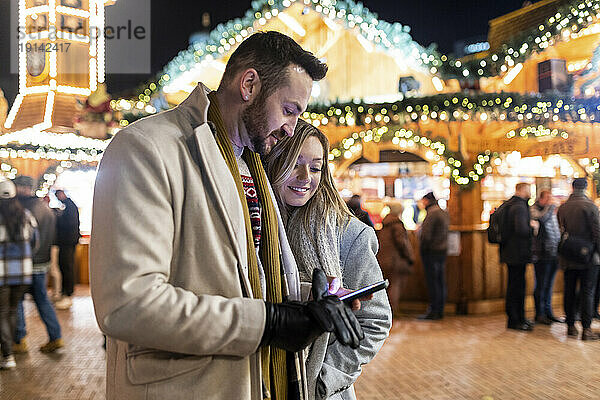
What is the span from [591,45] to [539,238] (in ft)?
14.8

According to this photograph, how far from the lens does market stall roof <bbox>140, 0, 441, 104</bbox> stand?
30.2ft

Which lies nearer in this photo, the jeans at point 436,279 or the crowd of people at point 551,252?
the crowd of people at point 551,252

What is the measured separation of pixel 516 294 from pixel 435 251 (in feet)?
3.82

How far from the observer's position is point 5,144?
12242mm

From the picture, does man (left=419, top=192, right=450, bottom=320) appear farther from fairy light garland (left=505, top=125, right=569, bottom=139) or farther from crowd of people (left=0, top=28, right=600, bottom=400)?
crowd of people (left=0, top=28, right=600, bottom=400)

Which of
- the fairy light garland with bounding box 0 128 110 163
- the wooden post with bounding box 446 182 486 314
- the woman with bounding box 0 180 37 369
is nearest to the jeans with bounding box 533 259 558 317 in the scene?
the wooden post with bounding box 446 182 486 314

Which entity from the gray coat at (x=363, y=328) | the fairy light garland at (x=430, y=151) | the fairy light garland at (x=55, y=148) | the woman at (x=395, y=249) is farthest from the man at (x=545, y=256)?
the fairy light garland at (x=55, y=148)

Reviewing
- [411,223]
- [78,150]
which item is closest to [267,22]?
[411,223]

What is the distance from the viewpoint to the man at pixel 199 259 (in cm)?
122

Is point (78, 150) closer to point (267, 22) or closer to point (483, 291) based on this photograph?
point (267, 22)

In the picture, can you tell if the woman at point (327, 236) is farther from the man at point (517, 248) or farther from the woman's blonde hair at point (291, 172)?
the man at point (517, 248)

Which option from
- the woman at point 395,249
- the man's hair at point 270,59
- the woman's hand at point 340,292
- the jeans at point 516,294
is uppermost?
the man's hair at point 270,59

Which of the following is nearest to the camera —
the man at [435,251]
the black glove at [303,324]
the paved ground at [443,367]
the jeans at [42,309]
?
the black glove at [303,324]

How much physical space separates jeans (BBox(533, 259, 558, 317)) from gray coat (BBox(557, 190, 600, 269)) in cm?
65
